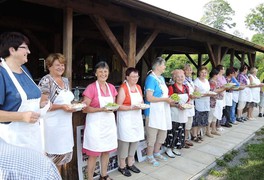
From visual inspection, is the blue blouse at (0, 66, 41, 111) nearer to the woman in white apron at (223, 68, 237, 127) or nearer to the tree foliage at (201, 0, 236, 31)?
the woman in white apron at (223, 68, 237, 127)

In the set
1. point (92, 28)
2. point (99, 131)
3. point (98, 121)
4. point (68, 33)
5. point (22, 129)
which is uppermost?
point (92, 28)

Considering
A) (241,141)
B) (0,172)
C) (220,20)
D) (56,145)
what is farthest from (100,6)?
(220,20)

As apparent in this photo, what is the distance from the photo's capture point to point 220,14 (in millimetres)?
55219

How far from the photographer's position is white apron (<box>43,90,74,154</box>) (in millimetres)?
2359

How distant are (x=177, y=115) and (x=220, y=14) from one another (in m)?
58.2

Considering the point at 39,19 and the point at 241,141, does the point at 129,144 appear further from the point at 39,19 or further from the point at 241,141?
the point at 39,19

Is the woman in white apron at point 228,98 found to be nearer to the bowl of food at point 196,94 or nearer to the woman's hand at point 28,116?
the bowl of food at point 196,94

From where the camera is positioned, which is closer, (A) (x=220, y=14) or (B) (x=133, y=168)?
(B) (x=133, y=168)

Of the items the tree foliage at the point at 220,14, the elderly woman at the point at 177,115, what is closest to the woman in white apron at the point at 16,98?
the elderly woman at the point at 177,115

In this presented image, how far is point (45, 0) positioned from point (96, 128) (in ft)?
5.50

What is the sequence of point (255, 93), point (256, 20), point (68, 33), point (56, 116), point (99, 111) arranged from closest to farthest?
point (56, 116), point (99, 111), point (68, 33), point (255, 93), point (256, 20)

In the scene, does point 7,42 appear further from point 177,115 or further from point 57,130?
point 177,115

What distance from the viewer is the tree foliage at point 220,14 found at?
54.6 metres

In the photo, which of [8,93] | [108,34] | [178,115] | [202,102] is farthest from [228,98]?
[8,93]
